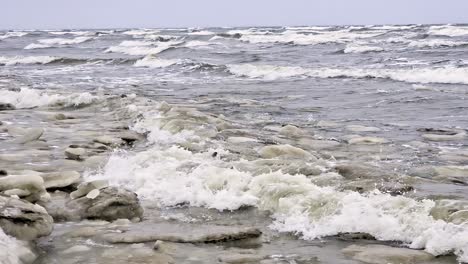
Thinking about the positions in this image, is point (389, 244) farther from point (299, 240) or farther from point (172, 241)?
point (172, 241)

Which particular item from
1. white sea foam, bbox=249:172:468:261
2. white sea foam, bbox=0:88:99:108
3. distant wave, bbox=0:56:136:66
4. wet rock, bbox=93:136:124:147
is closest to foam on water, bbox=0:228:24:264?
white sea foam, bbox=249:172:468:261

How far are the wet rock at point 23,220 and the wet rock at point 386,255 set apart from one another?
197cm

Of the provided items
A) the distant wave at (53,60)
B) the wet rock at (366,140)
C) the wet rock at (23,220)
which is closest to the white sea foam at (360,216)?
the wet rock at (23,220)

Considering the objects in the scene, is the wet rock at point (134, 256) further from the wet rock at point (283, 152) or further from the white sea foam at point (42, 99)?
the white sea foam at point (42, 99)

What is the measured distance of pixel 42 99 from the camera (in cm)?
1179

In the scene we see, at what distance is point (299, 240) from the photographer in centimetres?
397

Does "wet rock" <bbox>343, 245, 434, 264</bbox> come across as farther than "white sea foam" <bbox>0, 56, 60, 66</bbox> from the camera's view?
No

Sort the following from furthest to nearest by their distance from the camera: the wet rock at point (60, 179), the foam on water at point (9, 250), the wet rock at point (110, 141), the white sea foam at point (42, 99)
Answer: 1. the white sea foam at point (42, 99)
2. the wet rock at point (110, 141)
3. the wet rock at point (60, 179)
4. the foam on water at point (9, 250)

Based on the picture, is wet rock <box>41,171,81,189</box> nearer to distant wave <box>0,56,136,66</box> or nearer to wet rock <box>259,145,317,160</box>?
wet rock <box>259,145,317,160</box>

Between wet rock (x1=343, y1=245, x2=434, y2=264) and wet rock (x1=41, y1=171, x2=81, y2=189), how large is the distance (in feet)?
8.86

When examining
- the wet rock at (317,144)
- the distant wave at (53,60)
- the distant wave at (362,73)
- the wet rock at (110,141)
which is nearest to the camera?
the wet rock at (317,144)

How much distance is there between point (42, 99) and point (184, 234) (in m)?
8.67

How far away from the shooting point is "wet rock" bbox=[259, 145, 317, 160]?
621cm

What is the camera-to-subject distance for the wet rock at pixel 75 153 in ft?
21.2
